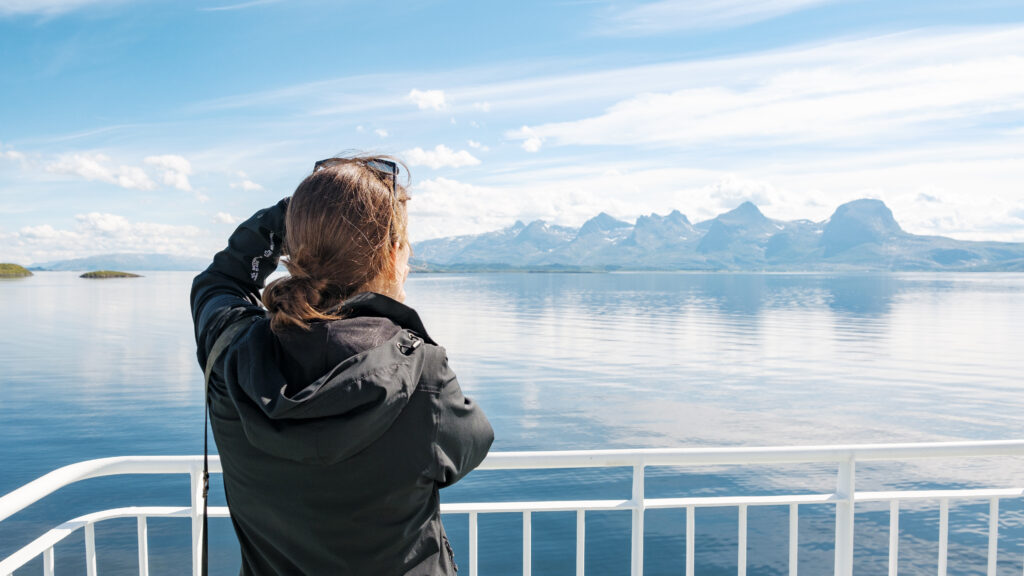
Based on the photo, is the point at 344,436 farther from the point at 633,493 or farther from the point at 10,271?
the point at 10,271

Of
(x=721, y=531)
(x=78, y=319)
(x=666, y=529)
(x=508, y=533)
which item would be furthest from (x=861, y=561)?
(x=78, y=319)

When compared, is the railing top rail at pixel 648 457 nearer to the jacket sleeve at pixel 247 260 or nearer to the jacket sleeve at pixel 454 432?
the jacket sleeve at pixel 454 432

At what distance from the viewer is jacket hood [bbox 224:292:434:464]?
122 cm

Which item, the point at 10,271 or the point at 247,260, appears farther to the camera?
the point at 10,271

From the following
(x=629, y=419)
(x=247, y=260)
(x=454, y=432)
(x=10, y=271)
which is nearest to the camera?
(x=454, y=432)

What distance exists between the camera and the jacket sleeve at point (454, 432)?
4.44 ft

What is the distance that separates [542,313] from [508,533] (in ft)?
150

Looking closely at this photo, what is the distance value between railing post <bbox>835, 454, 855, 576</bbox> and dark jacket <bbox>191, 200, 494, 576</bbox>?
1.99 meters

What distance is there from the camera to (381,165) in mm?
1579

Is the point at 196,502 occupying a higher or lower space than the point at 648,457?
lower

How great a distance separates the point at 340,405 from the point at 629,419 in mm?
19184

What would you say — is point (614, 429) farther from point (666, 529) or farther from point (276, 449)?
point (276, 449)

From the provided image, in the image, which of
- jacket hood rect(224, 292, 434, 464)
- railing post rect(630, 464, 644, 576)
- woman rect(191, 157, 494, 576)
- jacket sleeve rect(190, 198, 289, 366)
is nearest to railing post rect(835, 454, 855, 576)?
railing post rect(630, 464, 644, 576)

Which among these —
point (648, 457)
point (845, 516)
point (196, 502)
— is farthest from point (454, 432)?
point (845, 516)
